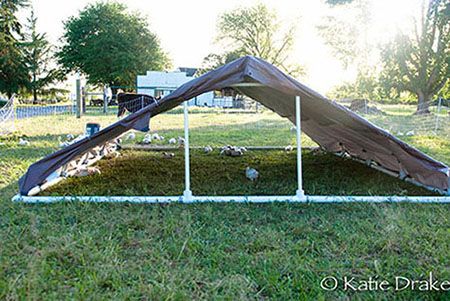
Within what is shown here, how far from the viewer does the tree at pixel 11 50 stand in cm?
2548

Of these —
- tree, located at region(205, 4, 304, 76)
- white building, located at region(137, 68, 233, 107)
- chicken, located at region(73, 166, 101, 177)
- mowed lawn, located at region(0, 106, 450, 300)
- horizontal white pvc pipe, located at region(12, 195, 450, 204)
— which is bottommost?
mowed lawn, located at region(0, 106, 450, 300)

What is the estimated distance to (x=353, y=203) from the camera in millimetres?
3424

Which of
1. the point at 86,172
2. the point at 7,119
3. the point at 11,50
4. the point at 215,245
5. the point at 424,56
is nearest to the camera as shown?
the point at 215,245

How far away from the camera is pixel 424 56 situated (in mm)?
20453

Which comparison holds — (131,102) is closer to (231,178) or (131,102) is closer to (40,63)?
(231,178)

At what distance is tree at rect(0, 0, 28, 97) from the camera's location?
2548 centimetres

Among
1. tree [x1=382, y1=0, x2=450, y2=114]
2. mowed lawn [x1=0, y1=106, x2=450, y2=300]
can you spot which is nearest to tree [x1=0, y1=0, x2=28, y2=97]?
tree [x1=382, y1=0, x2=450, y2=114]

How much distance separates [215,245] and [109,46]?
33.5 m

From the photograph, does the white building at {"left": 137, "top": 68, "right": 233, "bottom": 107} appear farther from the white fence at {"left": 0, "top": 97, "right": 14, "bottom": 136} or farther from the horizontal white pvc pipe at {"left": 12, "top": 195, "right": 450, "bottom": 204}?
the horizontal white pvc pipe at {"left": 12, "top": 195, "right": 450, "bottom": 204}

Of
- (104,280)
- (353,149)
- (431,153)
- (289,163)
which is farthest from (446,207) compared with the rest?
(431,153)

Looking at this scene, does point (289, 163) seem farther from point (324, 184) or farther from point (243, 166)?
point (324, 184)

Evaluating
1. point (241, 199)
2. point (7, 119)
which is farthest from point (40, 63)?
point (241, 199)

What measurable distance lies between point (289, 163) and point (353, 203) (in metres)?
2.09

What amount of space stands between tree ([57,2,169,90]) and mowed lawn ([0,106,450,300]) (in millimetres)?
30676
